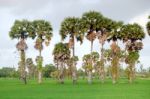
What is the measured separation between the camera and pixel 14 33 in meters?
104

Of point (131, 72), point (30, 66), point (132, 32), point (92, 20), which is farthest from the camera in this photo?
point (30, 66)

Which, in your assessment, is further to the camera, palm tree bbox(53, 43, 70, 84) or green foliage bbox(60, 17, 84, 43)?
palm tree bbox(53, 43, 70, 84)

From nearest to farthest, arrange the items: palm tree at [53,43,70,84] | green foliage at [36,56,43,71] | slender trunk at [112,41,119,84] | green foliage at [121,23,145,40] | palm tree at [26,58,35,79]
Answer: green foliage at [36,56,43,71] < slender trunk at [112,41,119,84] < green foliage at [121,23,145,40] < palm tree at [53,43,70,84] < palm tree at [26,58,35,79]

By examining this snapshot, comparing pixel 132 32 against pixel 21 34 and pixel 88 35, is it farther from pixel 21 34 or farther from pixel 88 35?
pixel 21 34

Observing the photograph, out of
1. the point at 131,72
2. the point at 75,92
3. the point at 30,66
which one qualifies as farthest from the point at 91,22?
the point at 30,66

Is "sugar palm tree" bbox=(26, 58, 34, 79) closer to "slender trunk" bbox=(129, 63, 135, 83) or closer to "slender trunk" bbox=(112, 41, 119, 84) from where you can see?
"slender trunk" bbox=(112, 41, 119, 84)

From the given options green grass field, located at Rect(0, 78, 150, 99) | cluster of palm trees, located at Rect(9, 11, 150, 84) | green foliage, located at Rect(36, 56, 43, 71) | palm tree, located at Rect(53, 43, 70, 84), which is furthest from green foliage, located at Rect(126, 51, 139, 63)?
green grass field, located at Rect(0, 78, 150, 99)

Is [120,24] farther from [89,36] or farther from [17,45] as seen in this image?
[17,45]

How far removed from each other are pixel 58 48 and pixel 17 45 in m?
9.58

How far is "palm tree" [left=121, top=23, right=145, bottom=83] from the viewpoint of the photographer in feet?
345

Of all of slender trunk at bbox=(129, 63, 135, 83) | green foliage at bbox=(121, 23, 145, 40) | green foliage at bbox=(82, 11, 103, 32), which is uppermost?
green foliage at bbox=(82, 11, 103, 32)

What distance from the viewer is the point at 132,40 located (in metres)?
107

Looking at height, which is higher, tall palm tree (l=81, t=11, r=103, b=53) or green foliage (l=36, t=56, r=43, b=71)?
tall palm tree (l=81, t=11, r=103, b=53)

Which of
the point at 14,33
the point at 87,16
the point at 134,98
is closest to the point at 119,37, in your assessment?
the point at 87,16
